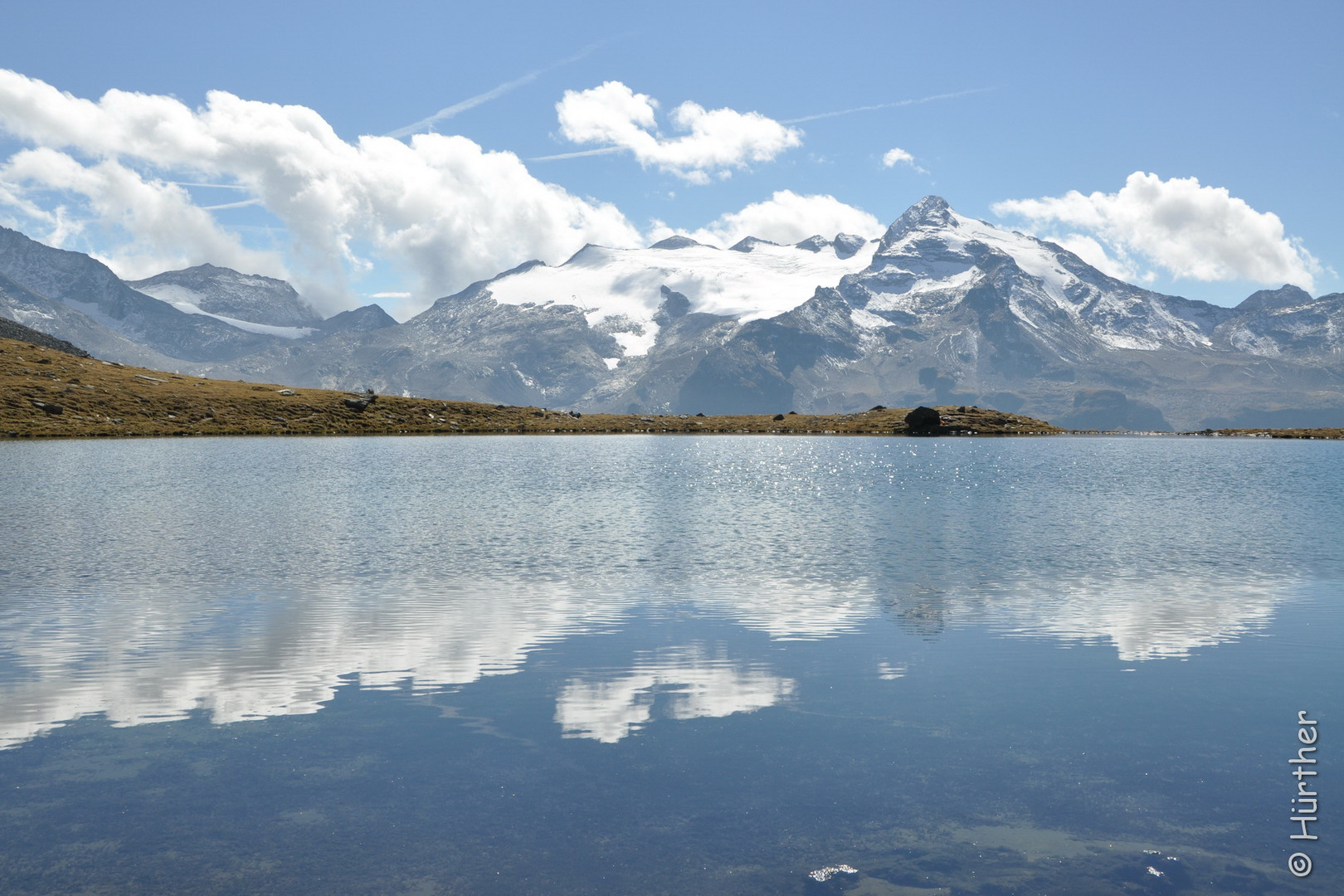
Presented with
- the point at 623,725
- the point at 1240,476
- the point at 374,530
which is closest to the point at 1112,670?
the point at 623,725

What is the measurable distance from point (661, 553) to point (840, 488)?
38154 mm

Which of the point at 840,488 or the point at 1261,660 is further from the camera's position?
the point at 840,488

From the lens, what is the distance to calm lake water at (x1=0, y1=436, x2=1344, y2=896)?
13.2 metres

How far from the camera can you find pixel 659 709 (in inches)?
777

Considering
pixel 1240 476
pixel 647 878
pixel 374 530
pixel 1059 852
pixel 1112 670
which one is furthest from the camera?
pixel 1240 476

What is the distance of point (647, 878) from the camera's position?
1255 centimetres

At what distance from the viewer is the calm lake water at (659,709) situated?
43.2ft

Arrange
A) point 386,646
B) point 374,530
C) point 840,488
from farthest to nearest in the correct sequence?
1. point 840,488
2. point 374,530
3. point 386,646

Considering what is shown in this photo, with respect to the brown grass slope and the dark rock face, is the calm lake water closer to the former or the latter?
the brown grass slope

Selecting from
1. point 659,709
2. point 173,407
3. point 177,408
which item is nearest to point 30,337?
point 173,407

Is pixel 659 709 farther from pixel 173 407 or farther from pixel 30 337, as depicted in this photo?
pixel 30 337

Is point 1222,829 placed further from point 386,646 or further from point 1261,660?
point 386,646

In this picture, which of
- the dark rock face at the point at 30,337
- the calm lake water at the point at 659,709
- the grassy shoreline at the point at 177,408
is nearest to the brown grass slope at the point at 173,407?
the grassy shoreline at the point at 177,408

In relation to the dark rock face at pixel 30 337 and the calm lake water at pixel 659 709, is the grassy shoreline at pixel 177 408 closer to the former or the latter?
the dark rock face at pixel 30 337
